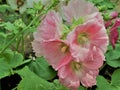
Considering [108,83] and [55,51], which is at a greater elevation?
[55,51]

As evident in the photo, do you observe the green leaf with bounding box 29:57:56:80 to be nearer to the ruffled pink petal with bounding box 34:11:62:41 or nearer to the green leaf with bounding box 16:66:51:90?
the green leaf with bounding box 16:66:51:90

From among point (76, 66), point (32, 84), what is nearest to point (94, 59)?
point (76, 66)

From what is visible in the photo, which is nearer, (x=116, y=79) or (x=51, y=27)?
(x=51, y=27)

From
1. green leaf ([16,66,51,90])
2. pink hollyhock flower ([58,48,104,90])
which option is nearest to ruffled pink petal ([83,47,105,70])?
pink hollyhock flower ([58,48,104,90])

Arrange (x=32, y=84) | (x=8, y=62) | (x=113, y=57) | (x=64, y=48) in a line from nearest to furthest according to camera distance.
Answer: (x=64, y=48)
(x=32, y=84)
(x=8, y=62)
(x=113, y=57)

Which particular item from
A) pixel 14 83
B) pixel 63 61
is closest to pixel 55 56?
pixel 63 61

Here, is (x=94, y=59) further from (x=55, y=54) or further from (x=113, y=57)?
(x=113, y=57)
